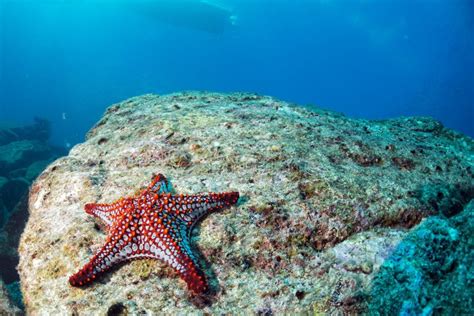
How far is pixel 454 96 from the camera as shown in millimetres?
160750

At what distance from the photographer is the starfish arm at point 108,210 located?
3875 millimetres

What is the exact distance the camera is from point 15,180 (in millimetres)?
15586

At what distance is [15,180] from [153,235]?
51.5 ft

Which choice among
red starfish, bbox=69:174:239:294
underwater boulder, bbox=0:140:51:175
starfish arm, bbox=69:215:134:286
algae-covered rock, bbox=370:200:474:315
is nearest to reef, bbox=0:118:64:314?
underwater boulder, bbox=0:140:51:175

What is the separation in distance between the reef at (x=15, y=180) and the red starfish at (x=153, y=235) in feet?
5.67

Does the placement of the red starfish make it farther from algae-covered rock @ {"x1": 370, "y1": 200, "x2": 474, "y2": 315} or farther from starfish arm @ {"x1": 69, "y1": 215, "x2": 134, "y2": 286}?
algae-covered rock @ {"x1": 370, "y1": 200, "x2": 474, "y2": 315}

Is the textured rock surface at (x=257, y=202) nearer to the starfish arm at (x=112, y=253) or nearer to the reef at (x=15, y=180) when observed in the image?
the starfish arm at (x=112, y=253)

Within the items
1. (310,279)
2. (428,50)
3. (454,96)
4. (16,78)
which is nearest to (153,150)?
(310,279)

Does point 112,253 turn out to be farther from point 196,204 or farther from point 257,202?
point 257,202

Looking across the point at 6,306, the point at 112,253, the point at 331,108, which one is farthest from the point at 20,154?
the point at 331,108

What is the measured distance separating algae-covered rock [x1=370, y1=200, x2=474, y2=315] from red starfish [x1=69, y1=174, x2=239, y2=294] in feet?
6.59

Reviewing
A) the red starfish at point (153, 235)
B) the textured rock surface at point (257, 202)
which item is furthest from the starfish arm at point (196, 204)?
the textured rock surface at point (257, 202)

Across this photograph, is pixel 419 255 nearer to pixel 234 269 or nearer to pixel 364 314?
pixel 364 314

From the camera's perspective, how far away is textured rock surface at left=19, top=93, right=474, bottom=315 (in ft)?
11.6
